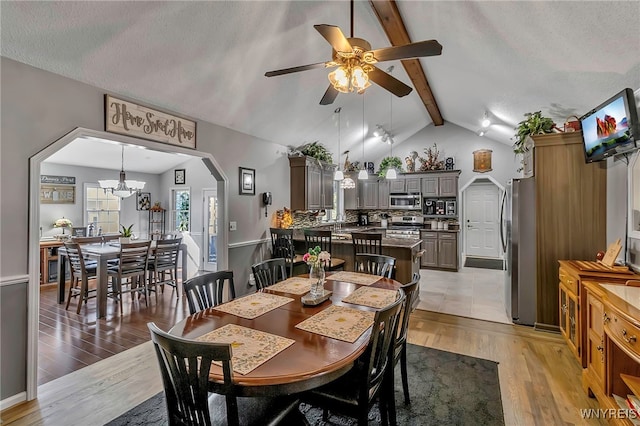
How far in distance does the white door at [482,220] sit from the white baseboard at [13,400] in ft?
27.3

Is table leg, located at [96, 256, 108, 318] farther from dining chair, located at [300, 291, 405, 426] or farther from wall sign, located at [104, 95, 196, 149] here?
dining chair, located at [300, 291, 405, 426]

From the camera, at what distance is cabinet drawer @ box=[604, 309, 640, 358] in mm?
1591

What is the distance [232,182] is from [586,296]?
3.99 metres

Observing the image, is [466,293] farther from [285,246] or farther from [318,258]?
[318,258]

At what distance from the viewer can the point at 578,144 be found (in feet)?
11.0

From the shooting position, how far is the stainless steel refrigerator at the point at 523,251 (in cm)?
360

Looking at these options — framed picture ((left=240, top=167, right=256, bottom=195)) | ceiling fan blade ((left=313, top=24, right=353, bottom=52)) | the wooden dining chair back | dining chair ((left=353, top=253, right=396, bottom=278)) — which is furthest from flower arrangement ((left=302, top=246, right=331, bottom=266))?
framed picture ((left=240, top=167, right=256, bottom=195))

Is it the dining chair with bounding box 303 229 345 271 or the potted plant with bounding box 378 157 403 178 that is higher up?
the potted plant with bounding box 378 157 403 178

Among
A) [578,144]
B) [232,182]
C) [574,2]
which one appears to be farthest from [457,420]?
[232,182]

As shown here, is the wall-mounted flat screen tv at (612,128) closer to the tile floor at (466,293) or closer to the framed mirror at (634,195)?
the framed mirror at (634,195)

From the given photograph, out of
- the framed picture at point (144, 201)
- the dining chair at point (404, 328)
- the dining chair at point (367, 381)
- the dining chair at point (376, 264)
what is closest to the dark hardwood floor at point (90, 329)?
the dining chair at point (376, 264)

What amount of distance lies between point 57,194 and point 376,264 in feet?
21.8

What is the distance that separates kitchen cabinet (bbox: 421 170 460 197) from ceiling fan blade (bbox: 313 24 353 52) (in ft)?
18.9

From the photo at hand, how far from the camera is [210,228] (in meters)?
7.04
